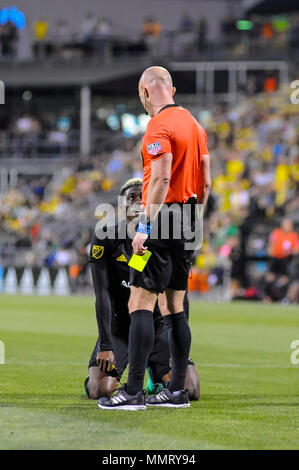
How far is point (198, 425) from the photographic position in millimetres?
6023

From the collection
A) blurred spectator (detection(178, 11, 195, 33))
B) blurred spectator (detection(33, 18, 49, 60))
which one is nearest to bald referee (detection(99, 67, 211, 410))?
blurred spectator (detection(178, 11, 195, 33))

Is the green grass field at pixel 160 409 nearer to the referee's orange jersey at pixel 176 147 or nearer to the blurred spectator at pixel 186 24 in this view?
the referee's orange jersey at pixel 176 147

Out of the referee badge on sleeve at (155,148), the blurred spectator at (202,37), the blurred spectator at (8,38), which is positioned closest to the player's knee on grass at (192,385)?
the referee badge on sleeve at (155,148)

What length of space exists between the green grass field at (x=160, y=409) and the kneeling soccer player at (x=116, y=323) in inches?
8.3

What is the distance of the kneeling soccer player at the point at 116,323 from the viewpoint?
7.35 m

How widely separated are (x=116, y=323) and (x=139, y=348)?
1.37 meters

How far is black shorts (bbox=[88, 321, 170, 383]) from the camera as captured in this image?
7699mm

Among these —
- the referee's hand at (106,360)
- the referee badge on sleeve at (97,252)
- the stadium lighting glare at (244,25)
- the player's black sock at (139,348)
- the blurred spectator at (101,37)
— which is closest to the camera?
the player's black sock at (139,348)

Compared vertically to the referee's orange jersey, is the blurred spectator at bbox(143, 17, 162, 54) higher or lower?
higher

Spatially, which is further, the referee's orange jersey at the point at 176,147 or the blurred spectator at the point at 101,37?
the blurred spectator at the point at 101,37

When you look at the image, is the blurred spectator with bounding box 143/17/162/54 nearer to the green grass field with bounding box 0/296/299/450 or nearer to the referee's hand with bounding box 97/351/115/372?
the green grass field with bounding box 0/296/299/450

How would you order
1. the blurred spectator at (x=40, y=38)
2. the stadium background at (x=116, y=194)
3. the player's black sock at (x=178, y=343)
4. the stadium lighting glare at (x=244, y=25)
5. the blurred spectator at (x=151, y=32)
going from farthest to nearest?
the blurred spectator at (x=40, y=38), the stadium lighting glare at (x=244, y=25), the blurred spectator at (x=151, y=32), the player's black sock at (x=178, y=343), the stadium background at (x=116, y=194)

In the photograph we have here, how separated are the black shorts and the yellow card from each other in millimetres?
1092

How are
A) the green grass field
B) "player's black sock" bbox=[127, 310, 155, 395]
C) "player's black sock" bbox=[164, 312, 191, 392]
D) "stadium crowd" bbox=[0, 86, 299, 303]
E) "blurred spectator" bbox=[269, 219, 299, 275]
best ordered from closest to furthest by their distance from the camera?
the green grass field → "player's black sock" bbox=[127, 310, 155, 395] → "player's black sock" bbox=[164, 312, 191, 392] → "blurred spectator" bbox=[269, 219, 299, 275] → "stadium crowd" bbox=[0, 86, 299, 303]
